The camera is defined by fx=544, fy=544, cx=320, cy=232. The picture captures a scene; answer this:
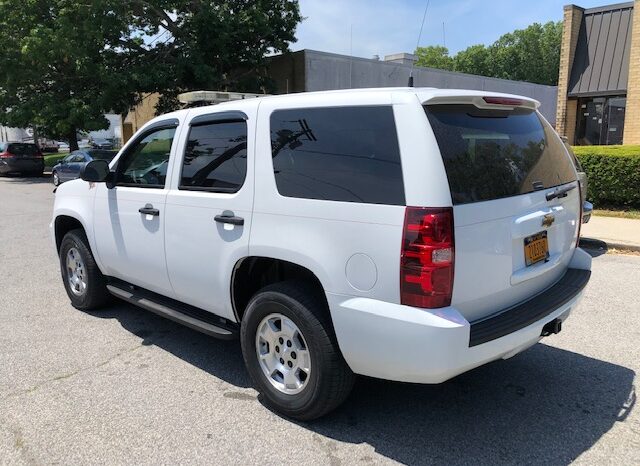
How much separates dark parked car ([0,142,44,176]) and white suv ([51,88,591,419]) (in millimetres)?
24753

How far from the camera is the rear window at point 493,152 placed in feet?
9.42

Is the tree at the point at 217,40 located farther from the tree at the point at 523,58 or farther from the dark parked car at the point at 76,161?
the tree at the point at 523,58

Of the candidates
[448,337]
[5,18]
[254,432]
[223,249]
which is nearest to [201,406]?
[254,432]

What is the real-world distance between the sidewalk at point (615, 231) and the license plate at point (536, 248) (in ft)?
18.4

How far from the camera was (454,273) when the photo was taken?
274cm

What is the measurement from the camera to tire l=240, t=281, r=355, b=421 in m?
3.09

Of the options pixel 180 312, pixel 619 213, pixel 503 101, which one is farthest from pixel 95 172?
pixel 619 213

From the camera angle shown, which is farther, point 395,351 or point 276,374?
point 276,374

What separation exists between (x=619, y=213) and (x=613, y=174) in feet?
2.59

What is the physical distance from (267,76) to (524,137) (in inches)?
754

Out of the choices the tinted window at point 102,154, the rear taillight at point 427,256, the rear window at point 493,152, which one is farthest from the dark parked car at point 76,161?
the rear taillight at point 427,256

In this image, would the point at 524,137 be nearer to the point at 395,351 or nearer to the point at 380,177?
the point at 380,177

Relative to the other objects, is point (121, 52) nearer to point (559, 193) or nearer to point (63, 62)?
point (63, 62)

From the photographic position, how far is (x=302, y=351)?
3.26 meters
